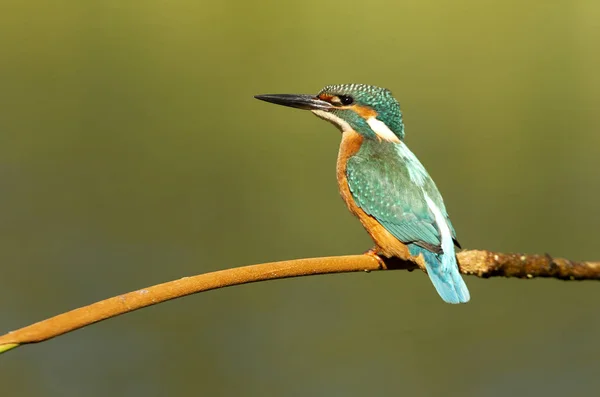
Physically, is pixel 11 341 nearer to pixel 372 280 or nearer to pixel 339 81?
pixel 372 280

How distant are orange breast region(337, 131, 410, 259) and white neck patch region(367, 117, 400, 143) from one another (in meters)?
0.06

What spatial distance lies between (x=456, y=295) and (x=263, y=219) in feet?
9.79

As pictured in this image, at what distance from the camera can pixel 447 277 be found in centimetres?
239

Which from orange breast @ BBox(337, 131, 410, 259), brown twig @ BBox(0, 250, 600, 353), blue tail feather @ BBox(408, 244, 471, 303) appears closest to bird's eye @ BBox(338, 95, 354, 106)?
orange breast @ BBox(337, 131, 410, 259)

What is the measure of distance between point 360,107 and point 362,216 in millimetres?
429

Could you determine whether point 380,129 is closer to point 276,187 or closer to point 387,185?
point 387,185

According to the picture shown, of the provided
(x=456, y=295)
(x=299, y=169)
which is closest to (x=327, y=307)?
(x=299, y=169)

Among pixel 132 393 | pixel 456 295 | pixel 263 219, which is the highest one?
pixel 456 295

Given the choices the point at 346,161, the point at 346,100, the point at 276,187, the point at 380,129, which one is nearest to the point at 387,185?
the point at 346,161

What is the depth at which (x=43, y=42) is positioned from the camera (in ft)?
21.5

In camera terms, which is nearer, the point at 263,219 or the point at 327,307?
the point at 327,307

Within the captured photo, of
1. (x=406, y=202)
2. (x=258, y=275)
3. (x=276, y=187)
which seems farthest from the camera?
(x=276, y=187)

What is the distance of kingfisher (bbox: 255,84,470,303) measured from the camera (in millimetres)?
2473

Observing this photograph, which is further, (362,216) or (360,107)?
(360,107)
